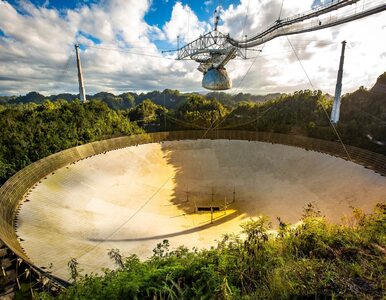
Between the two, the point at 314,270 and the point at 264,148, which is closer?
the point at 314,270

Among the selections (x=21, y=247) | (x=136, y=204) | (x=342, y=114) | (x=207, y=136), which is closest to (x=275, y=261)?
(x=21, y=247)

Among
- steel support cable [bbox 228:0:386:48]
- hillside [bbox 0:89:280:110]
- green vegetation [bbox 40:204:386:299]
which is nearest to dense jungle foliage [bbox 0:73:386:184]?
steel support cable [bbox 228:0:386:48]

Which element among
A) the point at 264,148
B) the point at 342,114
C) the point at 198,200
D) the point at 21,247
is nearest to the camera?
the point at 21,247

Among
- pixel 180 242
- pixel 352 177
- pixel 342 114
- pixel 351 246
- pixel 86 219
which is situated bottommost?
pixel 180 242

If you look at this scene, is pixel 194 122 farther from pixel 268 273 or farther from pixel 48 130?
pixel 268 273

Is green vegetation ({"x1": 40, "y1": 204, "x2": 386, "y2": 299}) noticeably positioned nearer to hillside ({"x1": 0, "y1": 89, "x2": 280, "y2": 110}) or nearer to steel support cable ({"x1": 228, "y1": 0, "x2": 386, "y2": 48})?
steel support cable ({"x1": 228, "y1": 0, "x2": 386, "y2": 48})

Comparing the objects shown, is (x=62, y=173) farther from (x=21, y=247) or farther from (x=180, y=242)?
(x=180, y=242)
